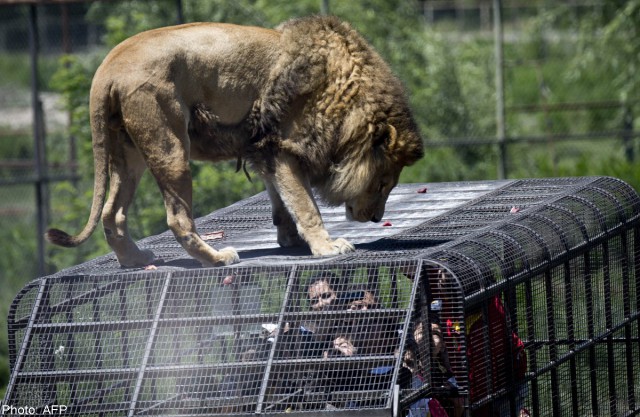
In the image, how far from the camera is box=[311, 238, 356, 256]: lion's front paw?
582cm

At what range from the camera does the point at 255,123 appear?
5930 mm

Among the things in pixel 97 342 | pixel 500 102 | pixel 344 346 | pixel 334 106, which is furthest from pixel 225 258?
pixel 500 102

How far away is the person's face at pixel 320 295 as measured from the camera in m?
5.17

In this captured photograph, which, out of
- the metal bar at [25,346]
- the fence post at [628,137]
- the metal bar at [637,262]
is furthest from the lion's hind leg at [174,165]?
the fence post at [628,137]

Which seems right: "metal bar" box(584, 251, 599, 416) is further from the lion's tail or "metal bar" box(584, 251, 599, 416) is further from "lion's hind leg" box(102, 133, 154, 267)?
the lion's tail

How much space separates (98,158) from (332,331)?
1.53m

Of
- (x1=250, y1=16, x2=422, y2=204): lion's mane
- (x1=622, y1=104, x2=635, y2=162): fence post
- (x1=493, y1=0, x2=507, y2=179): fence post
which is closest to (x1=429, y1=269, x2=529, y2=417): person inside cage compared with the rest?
(x1=250, y1=16, x2=422, y2=204): lion's mane

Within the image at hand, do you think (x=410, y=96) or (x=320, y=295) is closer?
(x=320, y=295)

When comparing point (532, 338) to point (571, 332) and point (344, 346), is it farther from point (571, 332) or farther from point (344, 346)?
point (344, 346)

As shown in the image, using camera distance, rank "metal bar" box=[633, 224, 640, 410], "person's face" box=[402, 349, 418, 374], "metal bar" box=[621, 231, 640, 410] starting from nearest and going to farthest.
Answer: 1. "person's face" box=[402, 349, 418, 374]
2. "metal bar" box=[621, 231, 640, 410]
3. "metal bar" box=[633, 224, 640, 410]

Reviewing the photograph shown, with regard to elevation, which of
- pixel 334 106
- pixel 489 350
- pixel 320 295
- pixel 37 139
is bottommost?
pixel 37 139

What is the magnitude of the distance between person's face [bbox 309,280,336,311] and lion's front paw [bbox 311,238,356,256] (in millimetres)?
557

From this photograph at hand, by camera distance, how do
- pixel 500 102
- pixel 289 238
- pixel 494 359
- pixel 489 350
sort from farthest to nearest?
pixel 500 102
pixel 289 238
pixel 494 359
pixel 489 350

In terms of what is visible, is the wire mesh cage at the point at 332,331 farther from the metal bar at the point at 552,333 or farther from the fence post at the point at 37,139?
the fence post at the point at 37,139
